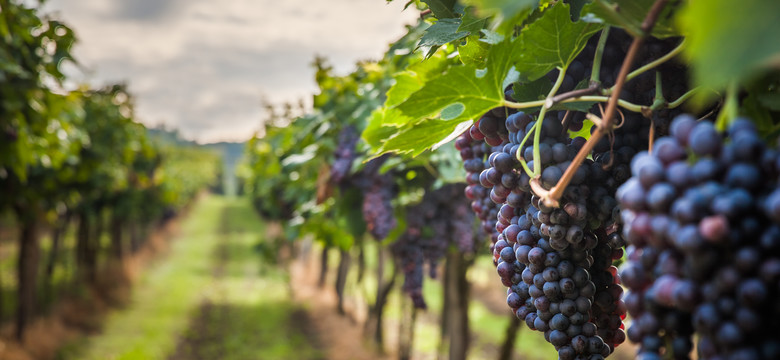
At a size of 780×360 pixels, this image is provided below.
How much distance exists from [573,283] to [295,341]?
1272 centimetres

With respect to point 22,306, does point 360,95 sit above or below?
above

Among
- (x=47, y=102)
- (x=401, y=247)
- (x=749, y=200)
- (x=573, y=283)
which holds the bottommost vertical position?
(x=401, y=247)

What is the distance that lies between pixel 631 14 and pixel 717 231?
17.6 inches

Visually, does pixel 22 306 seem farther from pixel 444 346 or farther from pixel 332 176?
pixel 332 176

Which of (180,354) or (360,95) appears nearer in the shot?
(360,95)

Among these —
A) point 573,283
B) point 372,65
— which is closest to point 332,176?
point 372,65

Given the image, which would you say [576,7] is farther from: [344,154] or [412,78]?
[344,154]

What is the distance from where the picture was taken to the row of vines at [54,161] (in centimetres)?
396

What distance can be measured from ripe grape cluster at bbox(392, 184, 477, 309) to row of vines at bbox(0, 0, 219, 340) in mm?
2973

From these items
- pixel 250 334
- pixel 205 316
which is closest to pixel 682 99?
pixel 250 334

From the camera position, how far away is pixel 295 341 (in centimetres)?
1294

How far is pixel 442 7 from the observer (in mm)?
1457

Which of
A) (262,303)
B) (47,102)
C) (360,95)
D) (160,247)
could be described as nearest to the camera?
(360,95)

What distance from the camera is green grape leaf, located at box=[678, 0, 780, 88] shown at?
A: 53 centimetres
